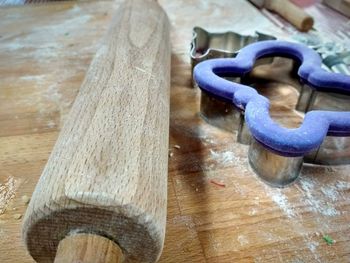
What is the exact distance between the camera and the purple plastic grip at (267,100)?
375mm

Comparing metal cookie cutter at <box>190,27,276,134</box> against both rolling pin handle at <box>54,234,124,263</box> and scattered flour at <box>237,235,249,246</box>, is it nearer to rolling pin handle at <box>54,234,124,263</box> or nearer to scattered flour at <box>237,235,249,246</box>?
scattered flour at <box>237,235,249,246</box>

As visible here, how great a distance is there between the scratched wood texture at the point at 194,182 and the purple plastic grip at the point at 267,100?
0.24 ft

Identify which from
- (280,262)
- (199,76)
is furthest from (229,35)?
(280,262)

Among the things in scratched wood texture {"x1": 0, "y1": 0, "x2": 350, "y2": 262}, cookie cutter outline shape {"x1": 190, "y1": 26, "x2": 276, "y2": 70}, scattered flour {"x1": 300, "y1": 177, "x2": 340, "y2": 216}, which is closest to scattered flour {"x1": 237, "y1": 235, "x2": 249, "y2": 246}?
scratched wood texture {"x1": 0, "y1": 0, "x2": 350, "y2": 262}

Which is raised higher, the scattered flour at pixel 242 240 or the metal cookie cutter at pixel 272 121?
the metal cookie cutter at pixel 272 121

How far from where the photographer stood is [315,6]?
1.02 meters

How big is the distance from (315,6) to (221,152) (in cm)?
77

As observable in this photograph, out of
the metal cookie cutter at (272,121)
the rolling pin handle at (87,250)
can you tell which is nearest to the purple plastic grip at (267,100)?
the metal cookie cutter at (272,121)

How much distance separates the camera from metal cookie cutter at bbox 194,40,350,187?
377mm

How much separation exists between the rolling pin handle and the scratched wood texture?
0.11 meters

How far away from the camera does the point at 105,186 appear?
253 millimetres

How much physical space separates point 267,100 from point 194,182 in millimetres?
146

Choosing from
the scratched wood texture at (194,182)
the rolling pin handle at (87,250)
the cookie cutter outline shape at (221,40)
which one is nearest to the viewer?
the rolling pin handle at (87,250)

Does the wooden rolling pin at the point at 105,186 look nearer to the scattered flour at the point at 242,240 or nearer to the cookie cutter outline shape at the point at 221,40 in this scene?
the scattered flour at the point at 242,240
